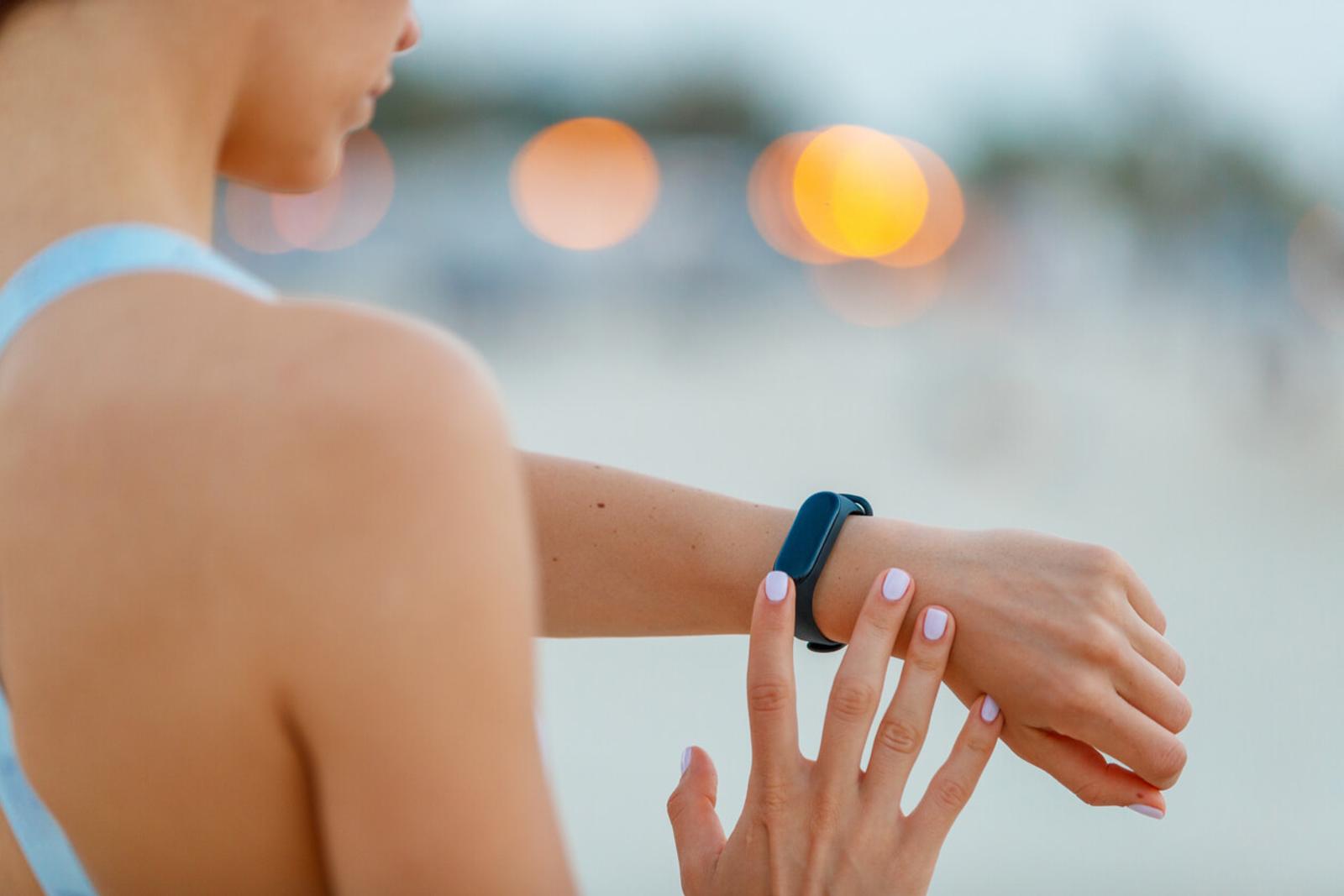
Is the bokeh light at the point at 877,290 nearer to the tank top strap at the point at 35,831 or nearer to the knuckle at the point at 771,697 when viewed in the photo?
the knuckle at the point at 771,697

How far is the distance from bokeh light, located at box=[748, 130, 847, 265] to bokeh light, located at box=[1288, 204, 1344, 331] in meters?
12.6

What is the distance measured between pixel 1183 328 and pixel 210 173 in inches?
886

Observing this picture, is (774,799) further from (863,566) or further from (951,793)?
(863,566)

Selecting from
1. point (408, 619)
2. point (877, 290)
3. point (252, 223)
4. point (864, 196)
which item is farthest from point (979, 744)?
point (864, 196)

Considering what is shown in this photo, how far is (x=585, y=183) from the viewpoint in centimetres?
4616

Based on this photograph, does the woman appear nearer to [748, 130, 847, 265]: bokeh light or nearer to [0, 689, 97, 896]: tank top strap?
[0, 689, 97, 896]: tank top strap

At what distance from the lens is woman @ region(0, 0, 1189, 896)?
2.78ft

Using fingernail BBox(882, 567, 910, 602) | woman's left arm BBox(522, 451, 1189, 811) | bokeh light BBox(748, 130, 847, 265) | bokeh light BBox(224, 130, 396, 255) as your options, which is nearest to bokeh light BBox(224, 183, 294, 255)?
bokeh light BBox(224, 130, 396, 255)

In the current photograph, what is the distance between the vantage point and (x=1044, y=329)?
2052cm

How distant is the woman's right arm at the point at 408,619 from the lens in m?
0.84

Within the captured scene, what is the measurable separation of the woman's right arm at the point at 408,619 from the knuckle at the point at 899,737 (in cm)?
68

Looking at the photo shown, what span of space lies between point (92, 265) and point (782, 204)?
46511 millimetres

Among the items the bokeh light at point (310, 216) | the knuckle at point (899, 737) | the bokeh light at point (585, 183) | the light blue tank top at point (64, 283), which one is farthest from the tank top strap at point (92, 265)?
the bokeh light at point (585, 183)

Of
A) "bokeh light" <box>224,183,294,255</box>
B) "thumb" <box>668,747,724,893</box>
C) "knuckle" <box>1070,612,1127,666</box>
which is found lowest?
"thumb" <box>668,747,724,893</box>
